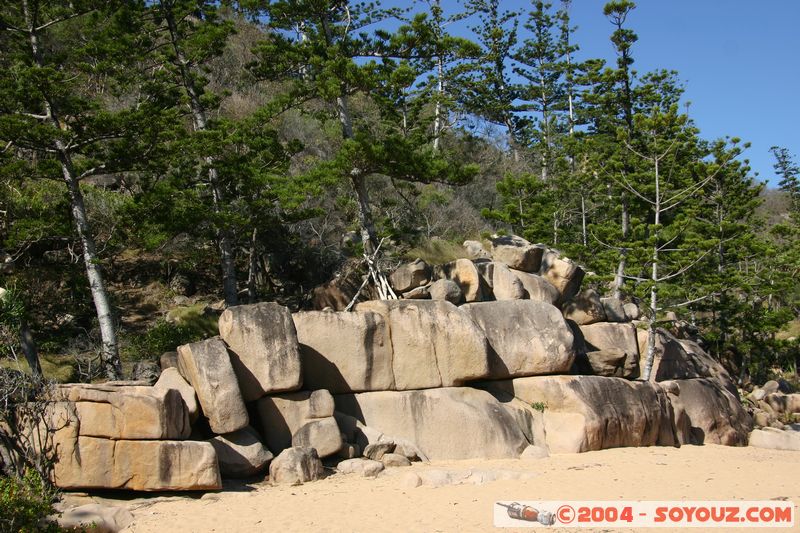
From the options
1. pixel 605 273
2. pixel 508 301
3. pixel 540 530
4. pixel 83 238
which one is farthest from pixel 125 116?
pixel 605 273

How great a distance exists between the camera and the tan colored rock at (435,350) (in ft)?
46.5

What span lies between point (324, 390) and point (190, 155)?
6.99 meters

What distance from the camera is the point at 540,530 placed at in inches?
356

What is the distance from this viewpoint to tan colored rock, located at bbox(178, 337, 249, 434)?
11.7 metres

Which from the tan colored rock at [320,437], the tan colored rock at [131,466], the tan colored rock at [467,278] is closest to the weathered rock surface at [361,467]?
the tan colored rock at [320,437]

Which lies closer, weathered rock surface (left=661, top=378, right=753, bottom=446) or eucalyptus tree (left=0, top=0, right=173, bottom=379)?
eucalyptus tree (left=0, top=0, right=173, bottom=379)

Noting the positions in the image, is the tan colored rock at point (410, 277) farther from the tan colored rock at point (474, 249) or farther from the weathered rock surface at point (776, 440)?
the weathered rock surface at point (776, 440)

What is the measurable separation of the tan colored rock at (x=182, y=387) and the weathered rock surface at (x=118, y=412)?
0.68 m

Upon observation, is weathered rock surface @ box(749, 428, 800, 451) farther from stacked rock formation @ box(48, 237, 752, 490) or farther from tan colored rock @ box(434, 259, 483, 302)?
tan colored rock @ box(434, 259, 483, 302)

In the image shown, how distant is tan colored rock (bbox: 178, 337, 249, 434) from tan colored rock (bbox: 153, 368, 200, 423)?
0.09m

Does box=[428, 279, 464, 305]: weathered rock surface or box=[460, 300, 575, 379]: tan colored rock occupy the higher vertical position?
box=[428, 279, 464, 305]: weathered rock surface

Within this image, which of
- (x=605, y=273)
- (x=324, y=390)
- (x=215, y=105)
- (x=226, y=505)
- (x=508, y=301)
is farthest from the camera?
(x=605, y=273)

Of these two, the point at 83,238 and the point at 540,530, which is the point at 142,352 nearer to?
the point at 83,238

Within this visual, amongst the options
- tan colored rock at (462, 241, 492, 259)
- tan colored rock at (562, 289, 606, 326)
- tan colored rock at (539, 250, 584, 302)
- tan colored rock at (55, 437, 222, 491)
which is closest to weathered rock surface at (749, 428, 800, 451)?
tan colored rock at (562, 289, 606, 326)
